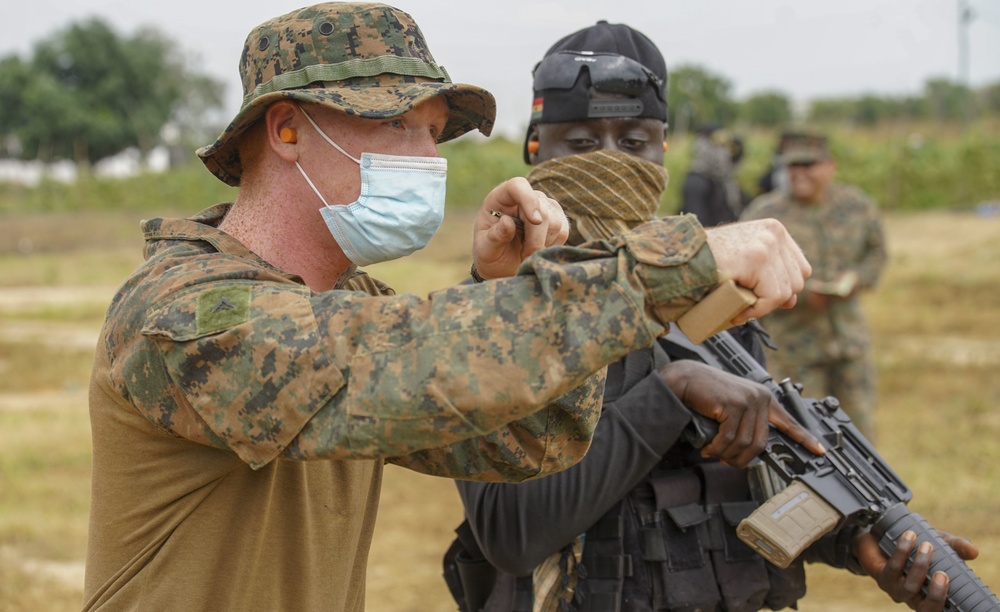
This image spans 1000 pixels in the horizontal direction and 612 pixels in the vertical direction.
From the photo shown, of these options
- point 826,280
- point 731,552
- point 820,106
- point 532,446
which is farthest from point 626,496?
point 820,106

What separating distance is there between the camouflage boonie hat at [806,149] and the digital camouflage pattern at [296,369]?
546 centimetres

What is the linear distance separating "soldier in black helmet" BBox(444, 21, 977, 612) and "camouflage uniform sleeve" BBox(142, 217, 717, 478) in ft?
2.85

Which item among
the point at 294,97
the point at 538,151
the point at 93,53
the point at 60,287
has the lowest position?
the point at 60,287

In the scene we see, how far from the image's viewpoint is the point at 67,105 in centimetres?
4466

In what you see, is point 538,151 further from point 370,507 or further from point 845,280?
point 845,280

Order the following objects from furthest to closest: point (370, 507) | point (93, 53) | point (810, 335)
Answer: point (93, 53) → point (810, 335) → point (370, 507)

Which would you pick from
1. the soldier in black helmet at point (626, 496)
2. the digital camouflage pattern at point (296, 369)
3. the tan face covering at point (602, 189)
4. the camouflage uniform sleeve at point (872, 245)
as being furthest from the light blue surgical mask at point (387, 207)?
the camouflage uniform sleeve at point (872, 245)

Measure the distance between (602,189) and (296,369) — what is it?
133 cm

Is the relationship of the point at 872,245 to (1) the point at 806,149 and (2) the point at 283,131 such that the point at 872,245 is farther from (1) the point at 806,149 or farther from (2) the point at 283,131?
(2) the point at 283,131

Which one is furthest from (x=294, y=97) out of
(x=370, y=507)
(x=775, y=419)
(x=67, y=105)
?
(x=67, y=105)

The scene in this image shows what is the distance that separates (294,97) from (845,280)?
5395mm

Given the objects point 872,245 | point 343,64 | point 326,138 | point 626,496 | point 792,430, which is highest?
point 343,64

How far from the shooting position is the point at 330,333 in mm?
1562

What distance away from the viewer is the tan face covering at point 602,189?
8.72 ft
